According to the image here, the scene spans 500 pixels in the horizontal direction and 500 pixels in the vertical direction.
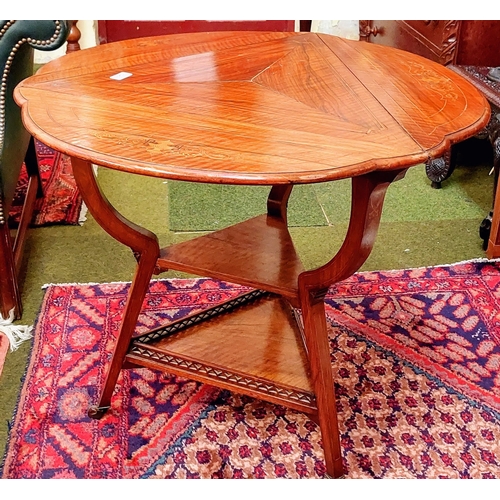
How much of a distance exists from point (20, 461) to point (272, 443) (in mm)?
549

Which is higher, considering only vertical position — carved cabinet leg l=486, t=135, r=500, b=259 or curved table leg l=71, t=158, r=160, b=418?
curved table leg l=71, t=158, r=160, b=418

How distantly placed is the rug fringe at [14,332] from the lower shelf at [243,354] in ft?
1.42

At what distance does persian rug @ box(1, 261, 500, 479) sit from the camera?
1387 millimetres

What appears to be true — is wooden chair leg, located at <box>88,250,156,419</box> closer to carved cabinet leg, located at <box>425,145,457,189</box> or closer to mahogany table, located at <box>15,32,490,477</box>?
mahogany table, located at <box>15,32,490,477</box>

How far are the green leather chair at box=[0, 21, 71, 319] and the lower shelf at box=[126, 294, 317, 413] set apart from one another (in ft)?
1.73

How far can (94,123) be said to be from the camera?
1.15 metres

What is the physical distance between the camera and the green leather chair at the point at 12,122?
158 cm

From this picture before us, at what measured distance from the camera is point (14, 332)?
5.77 ft

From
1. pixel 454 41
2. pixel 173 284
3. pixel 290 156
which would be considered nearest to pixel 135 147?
pixel 290 156

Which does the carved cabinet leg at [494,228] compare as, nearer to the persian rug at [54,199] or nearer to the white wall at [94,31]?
the persian rug at [54,199]

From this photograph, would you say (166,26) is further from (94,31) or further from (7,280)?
(7,280)

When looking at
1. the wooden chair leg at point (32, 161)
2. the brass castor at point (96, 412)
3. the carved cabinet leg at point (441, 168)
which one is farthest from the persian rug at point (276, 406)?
the carved cabinet leg at point (441, 168)

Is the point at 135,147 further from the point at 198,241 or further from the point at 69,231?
the point at 69,231

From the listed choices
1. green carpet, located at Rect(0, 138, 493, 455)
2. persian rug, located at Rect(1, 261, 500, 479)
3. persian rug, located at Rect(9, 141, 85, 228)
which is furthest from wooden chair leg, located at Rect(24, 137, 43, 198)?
persian rug, located at Rect(1, 261, 500, 479)
